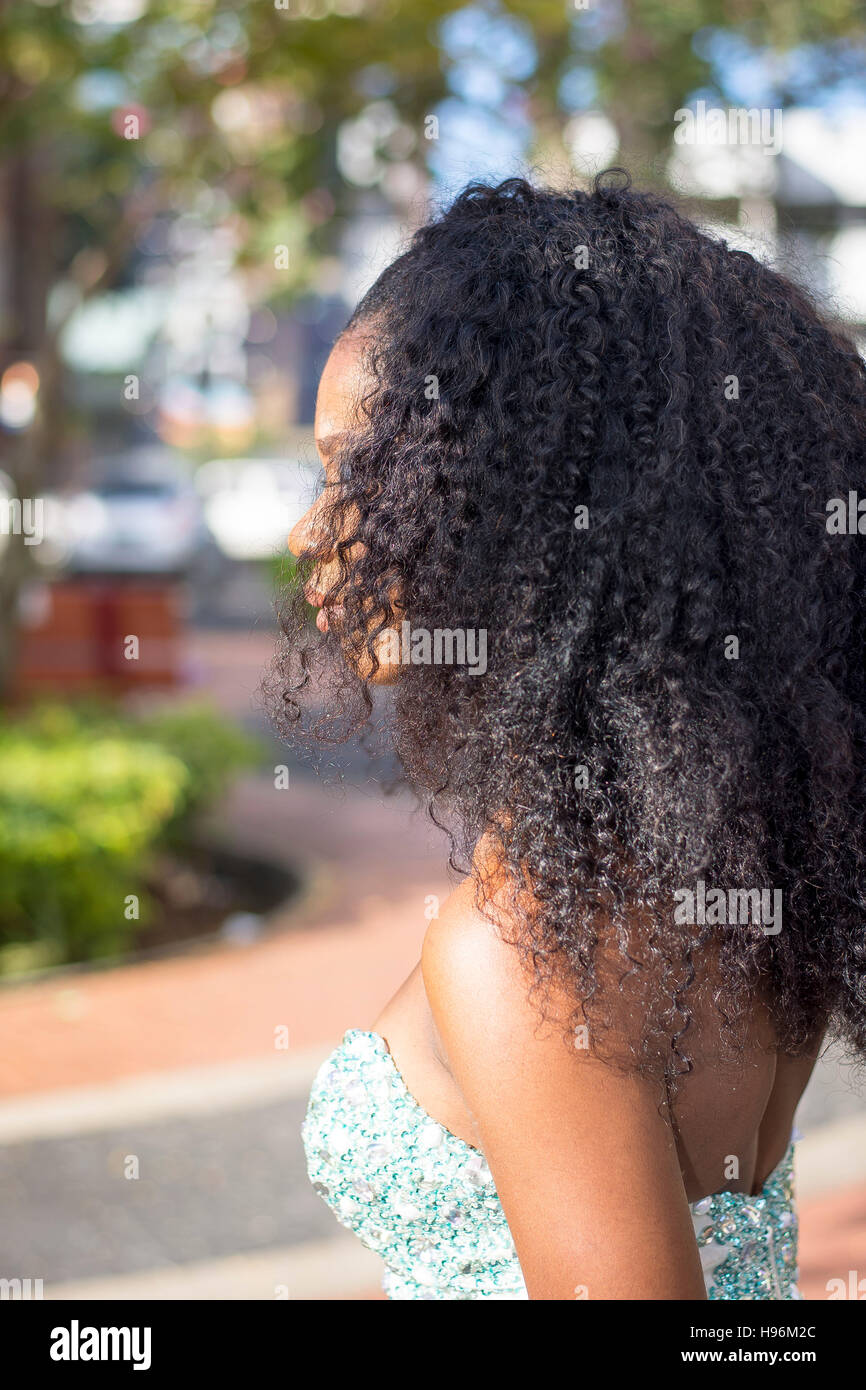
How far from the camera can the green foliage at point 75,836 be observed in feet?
20.5

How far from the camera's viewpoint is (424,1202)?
1385mm

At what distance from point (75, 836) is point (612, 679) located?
553cm

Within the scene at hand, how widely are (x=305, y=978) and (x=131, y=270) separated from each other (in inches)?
624

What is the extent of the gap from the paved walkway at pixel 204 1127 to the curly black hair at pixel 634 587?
1424mm

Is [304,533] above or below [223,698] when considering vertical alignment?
below

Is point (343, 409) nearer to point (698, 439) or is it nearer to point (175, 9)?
point (698, 439)

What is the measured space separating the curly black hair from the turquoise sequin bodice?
11.9 inches

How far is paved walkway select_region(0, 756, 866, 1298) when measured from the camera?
12.7 ft
